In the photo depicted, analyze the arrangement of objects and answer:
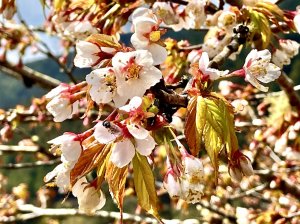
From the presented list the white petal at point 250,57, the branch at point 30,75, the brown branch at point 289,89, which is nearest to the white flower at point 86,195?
the white petal at point 250,57

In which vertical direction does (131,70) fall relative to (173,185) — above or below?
above

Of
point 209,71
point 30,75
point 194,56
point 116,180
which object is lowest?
point 30,75

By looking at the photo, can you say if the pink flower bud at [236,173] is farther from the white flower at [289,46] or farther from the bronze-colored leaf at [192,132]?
the white flower at [289,46]

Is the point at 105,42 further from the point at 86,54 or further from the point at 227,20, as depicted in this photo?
the point at 227,20

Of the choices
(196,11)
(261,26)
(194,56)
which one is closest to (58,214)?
(194,56)

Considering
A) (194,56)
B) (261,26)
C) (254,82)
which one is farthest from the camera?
(194,56)

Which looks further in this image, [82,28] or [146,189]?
[82,28]

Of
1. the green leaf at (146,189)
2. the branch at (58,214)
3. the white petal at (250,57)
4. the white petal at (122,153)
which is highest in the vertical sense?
the white petal at (250,57)
